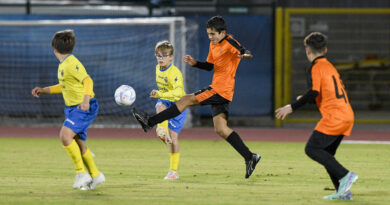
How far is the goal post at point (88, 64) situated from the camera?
18.1 metres

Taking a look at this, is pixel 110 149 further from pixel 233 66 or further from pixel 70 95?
pixel 70 95

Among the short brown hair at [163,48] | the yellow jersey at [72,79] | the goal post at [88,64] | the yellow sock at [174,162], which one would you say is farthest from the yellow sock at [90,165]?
the goal post at [88,64]

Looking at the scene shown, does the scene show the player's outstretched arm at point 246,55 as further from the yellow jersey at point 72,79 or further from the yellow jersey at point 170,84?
the yellow jersey at point 72,79

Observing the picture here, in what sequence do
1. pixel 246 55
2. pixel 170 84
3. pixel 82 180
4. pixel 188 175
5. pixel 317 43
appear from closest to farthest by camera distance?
1. pixel 317 43
2. pixel 82 180
3. pixel 246 55
4. pixel 170 84
5. pixel 188 175

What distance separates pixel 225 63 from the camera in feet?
30.6

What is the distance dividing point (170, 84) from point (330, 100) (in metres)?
2.66

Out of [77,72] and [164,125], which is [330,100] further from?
[164,125]

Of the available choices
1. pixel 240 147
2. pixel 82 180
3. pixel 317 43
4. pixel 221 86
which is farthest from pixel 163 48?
pixel 317 43

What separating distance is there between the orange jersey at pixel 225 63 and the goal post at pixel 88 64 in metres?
8.42

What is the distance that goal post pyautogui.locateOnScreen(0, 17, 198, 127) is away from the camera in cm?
1806

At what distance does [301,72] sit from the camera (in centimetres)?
2091

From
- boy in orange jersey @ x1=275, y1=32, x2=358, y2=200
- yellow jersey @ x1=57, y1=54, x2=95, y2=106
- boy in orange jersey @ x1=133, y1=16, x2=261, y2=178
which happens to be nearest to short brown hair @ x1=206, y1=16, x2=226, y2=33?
boy in orange jersey @ x1=133, y1=16, x2=261, y2=178

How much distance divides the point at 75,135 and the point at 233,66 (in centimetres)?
235

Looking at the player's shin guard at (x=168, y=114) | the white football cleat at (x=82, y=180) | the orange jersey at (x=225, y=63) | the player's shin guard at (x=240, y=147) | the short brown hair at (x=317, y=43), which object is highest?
the short brown hair at (x=317, y=43)
